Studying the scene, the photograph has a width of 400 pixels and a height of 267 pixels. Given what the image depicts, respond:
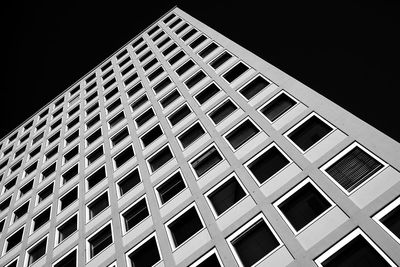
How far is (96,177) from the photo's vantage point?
2338cm

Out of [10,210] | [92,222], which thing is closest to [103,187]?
[92,222]

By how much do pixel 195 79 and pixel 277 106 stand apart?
9084mm

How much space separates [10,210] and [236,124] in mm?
20671

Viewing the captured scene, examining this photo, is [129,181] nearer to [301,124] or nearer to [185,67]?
[301,124]

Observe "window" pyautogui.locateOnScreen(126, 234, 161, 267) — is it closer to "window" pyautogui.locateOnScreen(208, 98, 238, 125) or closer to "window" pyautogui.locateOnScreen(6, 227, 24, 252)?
"window" pyautogui.locateOnScreen(208, 98, 238, 125)

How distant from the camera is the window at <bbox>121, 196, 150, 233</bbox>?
17.4 metres

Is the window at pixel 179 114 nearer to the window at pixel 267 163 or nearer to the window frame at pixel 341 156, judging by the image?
the window at pixel 267 163

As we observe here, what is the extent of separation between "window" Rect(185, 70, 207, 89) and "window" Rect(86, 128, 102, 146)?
8.73 m

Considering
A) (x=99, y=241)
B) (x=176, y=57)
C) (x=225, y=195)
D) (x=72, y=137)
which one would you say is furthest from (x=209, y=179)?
(x=72, y=137)

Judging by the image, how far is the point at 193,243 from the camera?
14.0 metres

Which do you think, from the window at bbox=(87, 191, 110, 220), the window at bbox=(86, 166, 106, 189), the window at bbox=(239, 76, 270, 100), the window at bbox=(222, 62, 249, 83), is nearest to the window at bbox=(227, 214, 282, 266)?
the window at bbox=(239, 76, 270, 100)

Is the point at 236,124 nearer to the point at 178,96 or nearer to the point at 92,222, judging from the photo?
the point at 178,96

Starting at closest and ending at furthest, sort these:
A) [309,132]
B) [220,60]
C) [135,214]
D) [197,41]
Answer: [309,132] → [135,214] → [220,60] → [197,41]

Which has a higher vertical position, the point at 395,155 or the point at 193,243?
the point at 193,243
